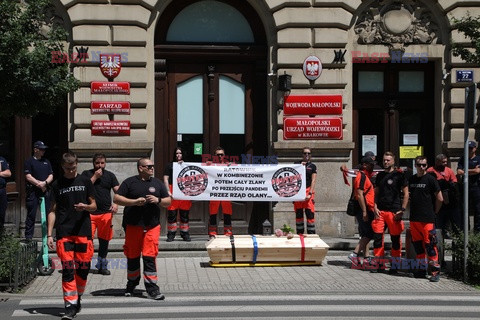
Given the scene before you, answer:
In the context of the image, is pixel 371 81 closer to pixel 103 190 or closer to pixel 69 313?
pixel 103 190

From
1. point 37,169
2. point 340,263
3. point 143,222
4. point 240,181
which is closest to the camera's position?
point 143,222

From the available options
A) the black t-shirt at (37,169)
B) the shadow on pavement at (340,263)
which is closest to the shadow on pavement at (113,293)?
the black t-shirt at (37,169)

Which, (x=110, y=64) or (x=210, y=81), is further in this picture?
(x=210, y=81)

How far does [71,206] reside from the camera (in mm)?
11422

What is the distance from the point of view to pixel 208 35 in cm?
1997

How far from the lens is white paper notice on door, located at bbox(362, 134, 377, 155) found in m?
20.3

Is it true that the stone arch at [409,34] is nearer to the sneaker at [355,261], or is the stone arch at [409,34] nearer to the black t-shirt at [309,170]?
the black t-shirt at [309,170]

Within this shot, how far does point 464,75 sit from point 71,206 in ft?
37.2

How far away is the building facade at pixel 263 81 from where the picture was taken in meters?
18.9

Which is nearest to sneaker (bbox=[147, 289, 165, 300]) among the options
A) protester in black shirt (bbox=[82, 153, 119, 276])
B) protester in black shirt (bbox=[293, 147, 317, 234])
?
protester in black shirt (bbox=[82, 153, 119, 276])

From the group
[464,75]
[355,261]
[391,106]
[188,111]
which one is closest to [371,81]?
Answer: [391,106]

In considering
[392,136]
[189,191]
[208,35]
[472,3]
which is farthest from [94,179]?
[472,3]

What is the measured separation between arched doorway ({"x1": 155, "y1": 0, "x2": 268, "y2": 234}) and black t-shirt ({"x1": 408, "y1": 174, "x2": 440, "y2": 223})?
5.66 metres

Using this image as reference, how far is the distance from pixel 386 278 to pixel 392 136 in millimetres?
6295
